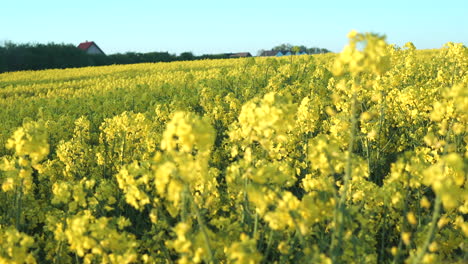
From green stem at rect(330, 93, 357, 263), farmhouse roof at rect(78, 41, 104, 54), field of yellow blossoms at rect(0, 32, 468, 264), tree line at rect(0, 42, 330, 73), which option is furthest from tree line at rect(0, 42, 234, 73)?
green stem at rect(330, 93, 357, 263)

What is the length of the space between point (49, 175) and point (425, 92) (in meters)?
5.65

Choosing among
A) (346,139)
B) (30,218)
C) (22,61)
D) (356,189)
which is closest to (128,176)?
(356,189)

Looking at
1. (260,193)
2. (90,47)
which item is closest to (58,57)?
(90,47)

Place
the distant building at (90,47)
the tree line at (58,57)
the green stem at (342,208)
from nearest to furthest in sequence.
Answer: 1. the green stem at (342,208)
2. the tree line at (58,57)
3. the distant building at (90,47)

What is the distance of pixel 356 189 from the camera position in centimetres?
360

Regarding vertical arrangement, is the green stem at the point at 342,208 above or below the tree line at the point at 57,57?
below

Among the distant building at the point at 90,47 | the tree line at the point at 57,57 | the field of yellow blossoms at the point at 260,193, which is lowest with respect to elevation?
the field of yellow blossoms at the point at 260,193

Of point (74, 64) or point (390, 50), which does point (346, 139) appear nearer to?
point (390, 50)

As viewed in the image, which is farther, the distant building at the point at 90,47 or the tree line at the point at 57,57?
the distant building at the point at 90,47

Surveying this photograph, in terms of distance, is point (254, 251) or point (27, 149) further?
point (27, 149)

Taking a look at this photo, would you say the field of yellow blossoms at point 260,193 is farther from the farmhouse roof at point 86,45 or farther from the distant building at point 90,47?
the distant building at point 90,47

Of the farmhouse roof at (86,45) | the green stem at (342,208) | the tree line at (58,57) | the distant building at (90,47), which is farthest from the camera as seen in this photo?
the distant building at (90,47)

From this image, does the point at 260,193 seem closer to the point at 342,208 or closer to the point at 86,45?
the point at 342,208

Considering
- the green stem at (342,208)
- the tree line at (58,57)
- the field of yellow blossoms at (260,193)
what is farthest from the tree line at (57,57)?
the green stem at (342,208)
